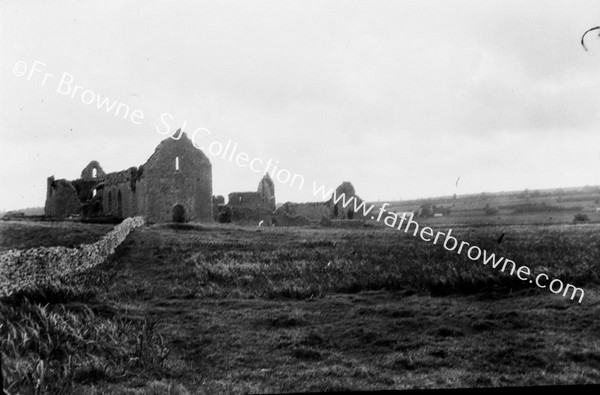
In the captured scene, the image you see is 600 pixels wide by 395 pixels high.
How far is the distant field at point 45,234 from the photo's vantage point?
26.7ft

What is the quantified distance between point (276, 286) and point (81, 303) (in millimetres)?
3349

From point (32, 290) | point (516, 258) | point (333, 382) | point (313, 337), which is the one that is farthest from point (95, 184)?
point (516, 258)

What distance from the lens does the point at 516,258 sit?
33.0 feet

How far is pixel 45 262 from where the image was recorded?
7.83m

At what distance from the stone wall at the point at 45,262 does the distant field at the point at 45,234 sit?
332mm

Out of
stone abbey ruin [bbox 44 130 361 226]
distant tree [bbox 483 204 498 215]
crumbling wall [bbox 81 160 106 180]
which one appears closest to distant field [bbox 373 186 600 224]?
distant tree [bbox 483 204 498 215]

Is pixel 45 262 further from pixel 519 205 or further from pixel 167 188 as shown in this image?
pixel 519 205

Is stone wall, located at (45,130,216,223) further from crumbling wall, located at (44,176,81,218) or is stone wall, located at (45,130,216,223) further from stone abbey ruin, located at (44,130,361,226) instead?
crumbling wall, located at (44,176,81,218)

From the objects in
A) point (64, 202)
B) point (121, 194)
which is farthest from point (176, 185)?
point (64, 202)

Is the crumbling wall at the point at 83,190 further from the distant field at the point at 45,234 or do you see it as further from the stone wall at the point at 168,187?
the distant field at the point at 45,234

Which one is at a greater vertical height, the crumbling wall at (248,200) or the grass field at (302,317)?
the crumbling wall at (248,200)

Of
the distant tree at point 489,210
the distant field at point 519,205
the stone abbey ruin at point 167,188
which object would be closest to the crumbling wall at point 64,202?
the stone abbey ruin at point 167,188

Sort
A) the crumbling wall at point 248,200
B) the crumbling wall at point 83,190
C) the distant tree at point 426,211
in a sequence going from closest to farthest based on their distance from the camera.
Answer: the distant tree at point 426,211
the crumbling wall at point 83,190
the crumbling wall at point 248,200

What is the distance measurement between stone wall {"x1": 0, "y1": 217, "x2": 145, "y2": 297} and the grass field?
207 mm
